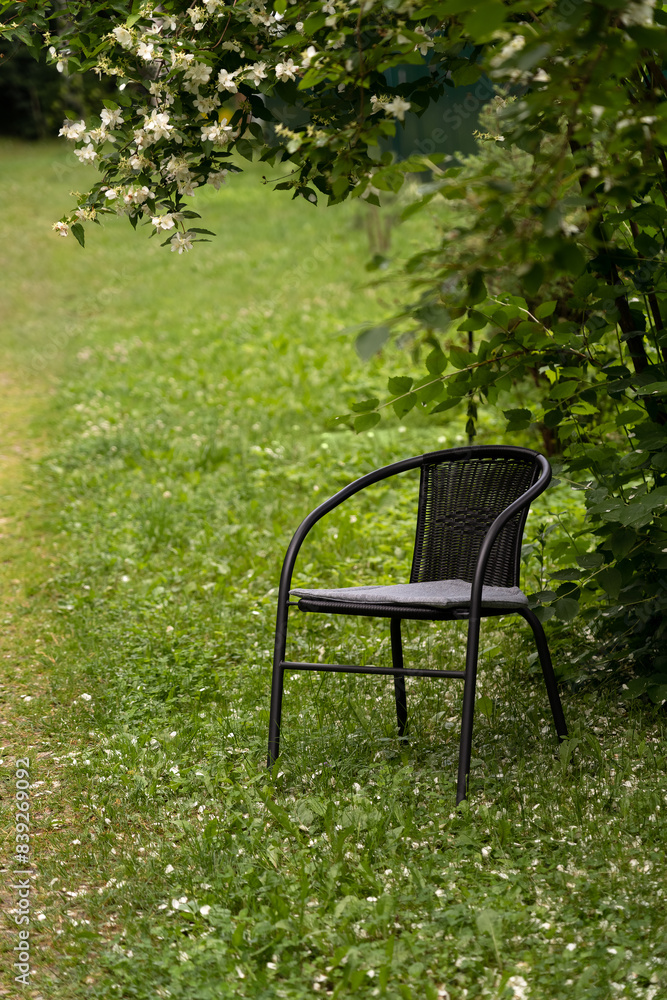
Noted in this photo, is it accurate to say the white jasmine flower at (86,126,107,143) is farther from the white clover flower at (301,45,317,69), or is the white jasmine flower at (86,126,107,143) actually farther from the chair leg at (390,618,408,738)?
the chair leg at (390,618,408,738)

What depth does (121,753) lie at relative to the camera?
323cm

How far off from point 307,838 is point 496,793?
570 millimetres

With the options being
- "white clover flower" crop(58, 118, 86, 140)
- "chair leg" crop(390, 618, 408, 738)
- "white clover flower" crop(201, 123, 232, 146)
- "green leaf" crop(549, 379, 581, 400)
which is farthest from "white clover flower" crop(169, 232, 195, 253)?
"chair leg" crop(390, 618, 408, 738)

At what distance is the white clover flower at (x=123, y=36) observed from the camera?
2.72 m

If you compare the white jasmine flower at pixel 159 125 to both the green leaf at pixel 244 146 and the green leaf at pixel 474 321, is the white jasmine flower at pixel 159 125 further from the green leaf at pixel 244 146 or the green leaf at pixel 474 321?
the green leaf at pixel 474 321

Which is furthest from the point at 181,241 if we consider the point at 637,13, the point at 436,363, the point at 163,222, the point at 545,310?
the point at 637,13

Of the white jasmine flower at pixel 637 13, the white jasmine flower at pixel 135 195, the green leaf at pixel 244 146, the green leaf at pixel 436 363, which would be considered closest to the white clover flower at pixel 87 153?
the white jasmine flower at pixel 135 195

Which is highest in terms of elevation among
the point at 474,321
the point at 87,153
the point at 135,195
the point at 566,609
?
the point at 87,153

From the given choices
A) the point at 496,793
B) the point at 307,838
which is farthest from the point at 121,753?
the point at 496,793

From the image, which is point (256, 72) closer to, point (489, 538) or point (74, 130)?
point (74, 130)

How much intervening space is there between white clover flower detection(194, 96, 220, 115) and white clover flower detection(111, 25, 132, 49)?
0.24 meters

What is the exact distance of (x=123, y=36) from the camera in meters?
2.74

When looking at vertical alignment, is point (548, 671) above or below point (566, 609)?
below

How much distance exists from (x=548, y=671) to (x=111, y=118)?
2129 millimetres
